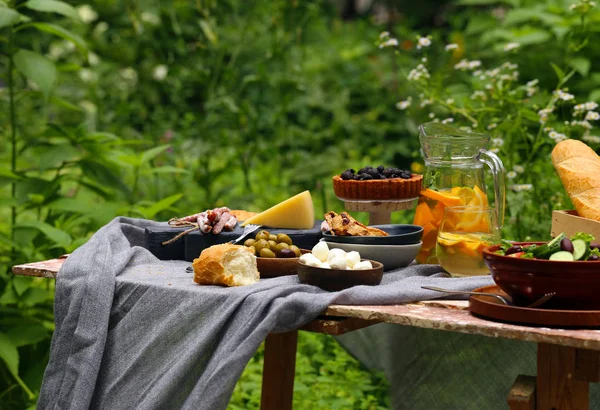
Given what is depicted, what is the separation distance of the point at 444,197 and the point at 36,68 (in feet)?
5.34

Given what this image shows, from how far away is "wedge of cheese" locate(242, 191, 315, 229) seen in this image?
7.50 ft

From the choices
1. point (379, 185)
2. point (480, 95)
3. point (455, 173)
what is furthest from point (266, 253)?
point (480, 95)

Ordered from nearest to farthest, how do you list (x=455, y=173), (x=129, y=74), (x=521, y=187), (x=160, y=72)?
1. (x=455, y=173)
2. (x=521, y=187)
3. (x=129, y=74)
4. (x=160, y=72)

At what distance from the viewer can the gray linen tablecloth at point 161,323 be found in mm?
1783

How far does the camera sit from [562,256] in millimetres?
1685

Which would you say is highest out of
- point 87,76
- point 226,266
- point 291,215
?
point 87,76

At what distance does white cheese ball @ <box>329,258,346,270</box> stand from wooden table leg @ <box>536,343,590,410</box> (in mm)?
464

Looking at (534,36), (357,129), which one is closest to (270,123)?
(357,129)

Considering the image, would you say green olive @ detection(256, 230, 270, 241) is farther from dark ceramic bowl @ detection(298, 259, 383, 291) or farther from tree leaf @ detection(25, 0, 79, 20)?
tree leaf @ detection(25, 0, 79, 20)

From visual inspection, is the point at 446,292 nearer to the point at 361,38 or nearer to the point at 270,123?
the point at 270,123

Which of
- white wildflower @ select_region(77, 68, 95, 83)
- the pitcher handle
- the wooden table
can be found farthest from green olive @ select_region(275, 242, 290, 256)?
white wildflower @ select_region(77, 68, 95, 83)

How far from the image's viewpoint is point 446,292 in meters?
1.87

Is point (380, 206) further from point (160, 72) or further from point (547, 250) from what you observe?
point (160, 72)

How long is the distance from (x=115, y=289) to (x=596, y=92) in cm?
253
